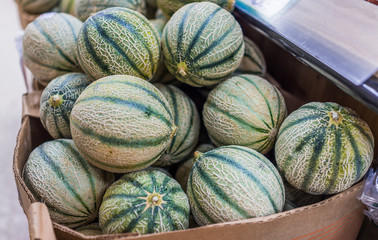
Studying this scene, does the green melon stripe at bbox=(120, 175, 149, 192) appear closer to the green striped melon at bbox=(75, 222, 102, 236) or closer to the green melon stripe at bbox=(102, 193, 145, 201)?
the green melon stripe at bbox=(102, 193, 145, 201)

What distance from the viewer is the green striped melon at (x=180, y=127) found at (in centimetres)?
162

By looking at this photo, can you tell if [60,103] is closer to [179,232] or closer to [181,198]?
[181,198]

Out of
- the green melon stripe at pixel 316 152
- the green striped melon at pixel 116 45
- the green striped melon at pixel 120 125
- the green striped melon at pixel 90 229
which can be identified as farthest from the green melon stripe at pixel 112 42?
the green melon stripe at pixel 316 152

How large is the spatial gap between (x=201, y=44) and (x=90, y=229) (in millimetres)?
991

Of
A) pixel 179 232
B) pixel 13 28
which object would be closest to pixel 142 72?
pixel 179 232

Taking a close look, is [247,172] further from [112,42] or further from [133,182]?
[112,42]

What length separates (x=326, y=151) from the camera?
127cm

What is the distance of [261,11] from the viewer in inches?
66.0

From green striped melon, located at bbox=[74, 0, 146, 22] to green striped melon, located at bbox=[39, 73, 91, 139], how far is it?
55 centimetres

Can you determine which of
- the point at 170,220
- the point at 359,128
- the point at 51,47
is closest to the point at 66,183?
the point at 170,220

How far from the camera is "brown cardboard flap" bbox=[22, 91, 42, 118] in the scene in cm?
181

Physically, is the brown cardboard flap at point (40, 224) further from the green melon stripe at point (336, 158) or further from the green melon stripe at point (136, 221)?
the green melon stripe at point (336, 158)

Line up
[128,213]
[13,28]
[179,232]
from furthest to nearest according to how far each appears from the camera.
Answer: [13,28] → [128,213] → [179,232]

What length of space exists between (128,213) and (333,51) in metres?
1.03
